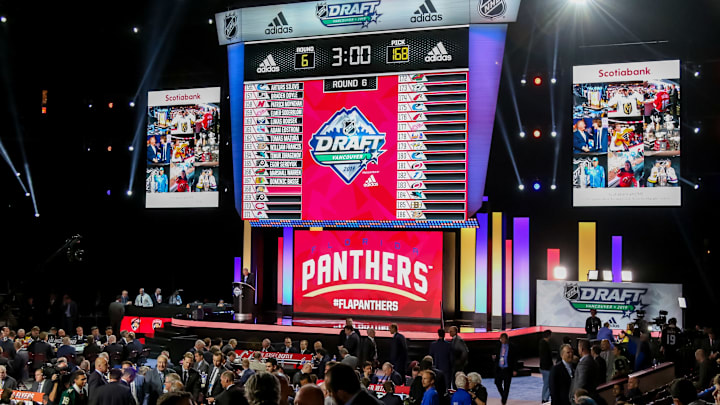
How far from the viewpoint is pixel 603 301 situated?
1859 centimetres

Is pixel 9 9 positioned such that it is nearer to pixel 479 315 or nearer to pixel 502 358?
pixel 479 315

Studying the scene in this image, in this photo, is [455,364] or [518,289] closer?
[455,364]

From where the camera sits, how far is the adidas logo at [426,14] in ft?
61.1

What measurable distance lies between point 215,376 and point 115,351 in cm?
403

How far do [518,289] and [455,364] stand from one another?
26.2ft

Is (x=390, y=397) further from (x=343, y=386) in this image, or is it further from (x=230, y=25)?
(x=230, y=25)

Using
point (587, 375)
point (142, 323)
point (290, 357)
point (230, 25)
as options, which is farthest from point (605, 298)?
point (142, 323)

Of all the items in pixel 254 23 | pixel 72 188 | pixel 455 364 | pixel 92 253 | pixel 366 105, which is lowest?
pixel 455 364

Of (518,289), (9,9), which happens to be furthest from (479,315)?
(9,9)

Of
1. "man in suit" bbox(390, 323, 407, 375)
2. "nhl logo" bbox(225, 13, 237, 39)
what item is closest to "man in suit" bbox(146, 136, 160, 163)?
"nhl logo" bbox(225, 13, 237, 39)

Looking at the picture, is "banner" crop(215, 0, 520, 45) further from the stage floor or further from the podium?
the stage floor

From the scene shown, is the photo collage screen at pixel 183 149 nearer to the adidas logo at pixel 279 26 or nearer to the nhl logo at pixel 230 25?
the nhl logo at pixel 230 25

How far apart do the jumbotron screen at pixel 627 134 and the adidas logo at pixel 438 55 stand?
12.3ft

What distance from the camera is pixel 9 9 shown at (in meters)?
22.7
